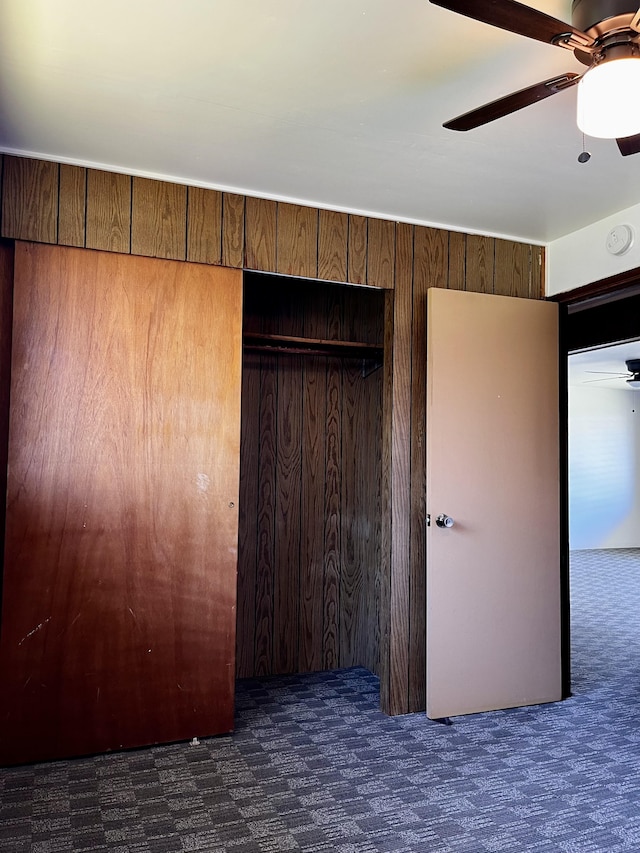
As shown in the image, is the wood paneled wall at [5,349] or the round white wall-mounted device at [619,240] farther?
the round white wall-mounted device at [619,240]

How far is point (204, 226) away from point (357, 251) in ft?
2.59

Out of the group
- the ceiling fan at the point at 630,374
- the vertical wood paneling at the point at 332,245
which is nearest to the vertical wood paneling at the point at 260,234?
the vertical wood paneling at the point at 332,245

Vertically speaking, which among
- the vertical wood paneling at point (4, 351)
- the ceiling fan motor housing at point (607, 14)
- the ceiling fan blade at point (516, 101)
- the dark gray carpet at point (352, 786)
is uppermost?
the ceiling fan motor housing at point (607, 14)

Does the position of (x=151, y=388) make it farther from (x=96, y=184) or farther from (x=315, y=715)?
(x=315, y=715)

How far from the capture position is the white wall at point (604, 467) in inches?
386

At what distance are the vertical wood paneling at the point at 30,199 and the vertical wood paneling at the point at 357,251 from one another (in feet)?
4.54

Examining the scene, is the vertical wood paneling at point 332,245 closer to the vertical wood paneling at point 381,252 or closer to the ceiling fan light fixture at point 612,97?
the vertical wood paneling at point 381,252

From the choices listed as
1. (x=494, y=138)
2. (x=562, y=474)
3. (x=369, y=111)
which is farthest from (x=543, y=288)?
(x=369, y=111)

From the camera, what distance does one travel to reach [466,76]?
6.85 feet

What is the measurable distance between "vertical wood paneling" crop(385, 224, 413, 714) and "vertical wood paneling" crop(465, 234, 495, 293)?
367mm

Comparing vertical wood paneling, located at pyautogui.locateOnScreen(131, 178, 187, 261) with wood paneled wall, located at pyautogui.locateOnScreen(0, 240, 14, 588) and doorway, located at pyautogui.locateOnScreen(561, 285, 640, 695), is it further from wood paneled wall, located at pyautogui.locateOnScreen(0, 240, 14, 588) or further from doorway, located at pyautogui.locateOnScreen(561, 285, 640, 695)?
doorway, located at pyautogui.locateOnScreen(561, 285, 640, 695)

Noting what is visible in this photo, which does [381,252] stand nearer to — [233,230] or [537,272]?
[233,230]

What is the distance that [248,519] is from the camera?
384 cm

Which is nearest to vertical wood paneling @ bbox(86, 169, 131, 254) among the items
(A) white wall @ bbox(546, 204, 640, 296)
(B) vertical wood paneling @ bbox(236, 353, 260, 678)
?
(B) vertical wood paneling @ bbox(236, 353, 260, 678)
